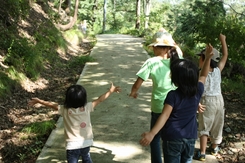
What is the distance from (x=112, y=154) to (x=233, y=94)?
478 centimetres

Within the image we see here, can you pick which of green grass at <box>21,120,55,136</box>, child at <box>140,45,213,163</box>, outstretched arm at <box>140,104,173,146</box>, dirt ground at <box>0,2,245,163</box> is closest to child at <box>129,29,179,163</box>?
child at <box>140,45,213,163</box>

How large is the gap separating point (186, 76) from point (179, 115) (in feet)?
1.18

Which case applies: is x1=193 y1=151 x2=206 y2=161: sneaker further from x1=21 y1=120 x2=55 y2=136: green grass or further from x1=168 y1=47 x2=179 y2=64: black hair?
x1=21 y1=120 x2=55 y2=136: green grass

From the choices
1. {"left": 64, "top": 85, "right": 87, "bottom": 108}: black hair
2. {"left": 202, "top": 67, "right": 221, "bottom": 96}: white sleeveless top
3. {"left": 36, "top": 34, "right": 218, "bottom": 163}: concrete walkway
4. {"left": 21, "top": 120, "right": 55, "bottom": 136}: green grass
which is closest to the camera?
{"left": 64, "top": 85, "right": 87, "bottom": 108}: black hair

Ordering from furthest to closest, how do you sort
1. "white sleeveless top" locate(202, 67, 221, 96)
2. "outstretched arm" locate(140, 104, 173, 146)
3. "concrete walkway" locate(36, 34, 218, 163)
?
1. "concrete walkway" locate(36, 34, 218, 163)
2. "white sleeveless top" locate(202, 67, 221, 96)
3. "outstretched arm" locate(140, 104, 173, 146)

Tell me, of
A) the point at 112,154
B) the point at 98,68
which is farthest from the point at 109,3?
the point at 112,154

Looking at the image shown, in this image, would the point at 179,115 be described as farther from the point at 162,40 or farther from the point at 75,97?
the point at 75,97

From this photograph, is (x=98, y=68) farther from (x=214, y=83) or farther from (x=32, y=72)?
(x=214, y=83)

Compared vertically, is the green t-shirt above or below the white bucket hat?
below

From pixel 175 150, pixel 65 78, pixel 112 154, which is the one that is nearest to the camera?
pixel 175 150

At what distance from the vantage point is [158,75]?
10.4 feet

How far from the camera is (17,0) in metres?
8.48

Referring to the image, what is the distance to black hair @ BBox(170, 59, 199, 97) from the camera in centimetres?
255

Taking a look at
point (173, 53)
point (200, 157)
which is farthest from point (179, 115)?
point (200, 157)
